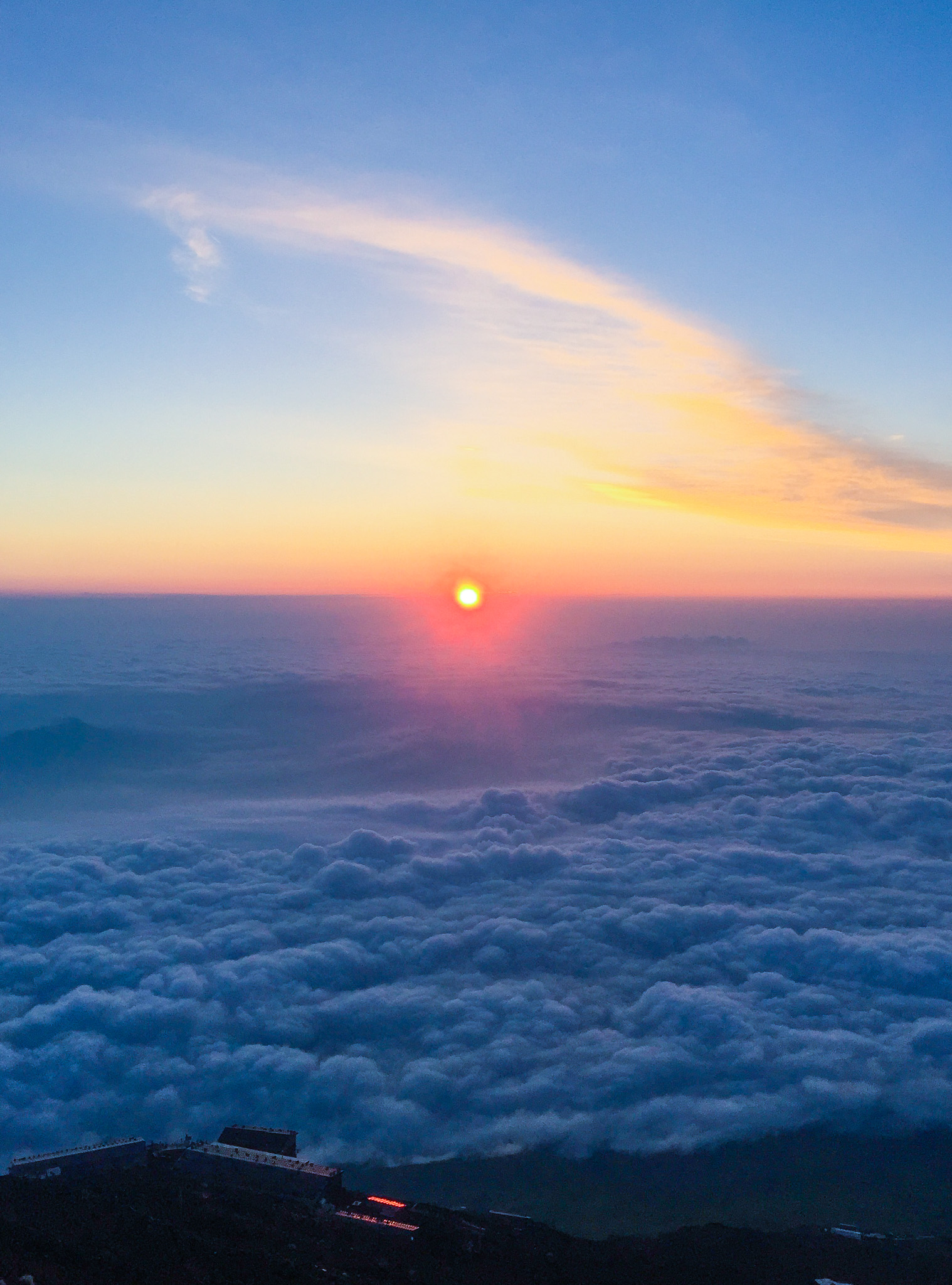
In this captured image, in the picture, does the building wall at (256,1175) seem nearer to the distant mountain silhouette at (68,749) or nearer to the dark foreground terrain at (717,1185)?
the dark foreground terrain at (717,1185)

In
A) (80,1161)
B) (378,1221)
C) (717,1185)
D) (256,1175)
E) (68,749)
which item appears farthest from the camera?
(68,749)

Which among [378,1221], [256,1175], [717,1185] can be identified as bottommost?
[717,1185]

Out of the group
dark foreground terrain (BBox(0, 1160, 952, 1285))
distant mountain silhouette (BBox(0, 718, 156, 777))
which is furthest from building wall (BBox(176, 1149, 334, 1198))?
distant mountain silhouette (BBox(0, 718, 156, 777))

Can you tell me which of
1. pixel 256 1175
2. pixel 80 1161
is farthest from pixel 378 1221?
pixel 80 1161

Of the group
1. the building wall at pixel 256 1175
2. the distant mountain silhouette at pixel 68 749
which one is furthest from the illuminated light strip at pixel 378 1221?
the distant mountain silhouette at pixel 68 749

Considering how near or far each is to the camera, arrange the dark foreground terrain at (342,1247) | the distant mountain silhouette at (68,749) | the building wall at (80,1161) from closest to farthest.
Result: the dark foreground terrain at (342,1247) < the building wall at (80,1161) < the distant mountain silhouette at (68,749)

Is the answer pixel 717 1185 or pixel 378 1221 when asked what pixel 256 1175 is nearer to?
pixel 378 1221

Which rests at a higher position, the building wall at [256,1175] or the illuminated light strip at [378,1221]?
the building wall at [256,1175]
